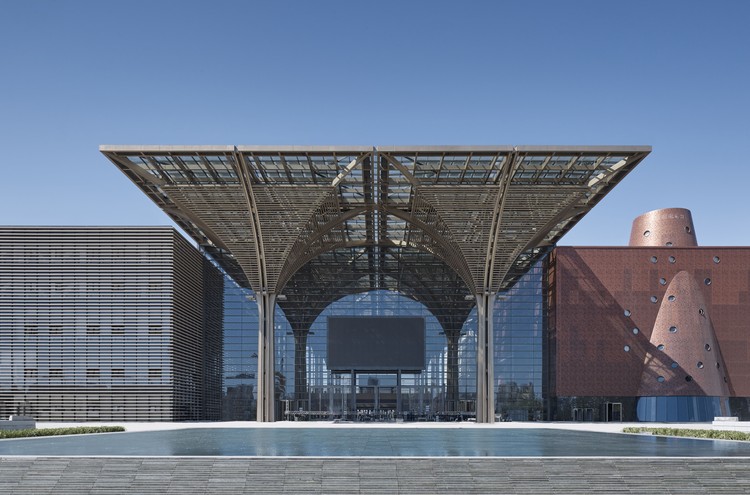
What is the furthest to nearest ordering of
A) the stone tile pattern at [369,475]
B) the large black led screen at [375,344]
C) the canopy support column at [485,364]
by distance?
the large black led screen at [375,344] < the canopy support column at [485,364] < the stone tile pattern at [369,475]

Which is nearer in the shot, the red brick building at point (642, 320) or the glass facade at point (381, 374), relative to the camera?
the red brick building at point (642, 320)

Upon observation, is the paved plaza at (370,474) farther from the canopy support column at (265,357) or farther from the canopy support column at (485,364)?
the canopy support column at (265,357)

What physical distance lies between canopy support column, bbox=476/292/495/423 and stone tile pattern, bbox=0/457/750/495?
31.2m

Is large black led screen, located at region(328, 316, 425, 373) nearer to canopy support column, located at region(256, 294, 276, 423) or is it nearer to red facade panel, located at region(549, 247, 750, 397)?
canopy support column, located at region(256, 294, 276, 423)

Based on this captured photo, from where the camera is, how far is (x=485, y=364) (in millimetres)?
50969

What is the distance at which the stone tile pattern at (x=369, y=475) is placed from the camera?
60.6 ft

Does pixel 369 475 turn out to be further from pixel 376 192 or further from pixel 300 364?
pixel 300 364

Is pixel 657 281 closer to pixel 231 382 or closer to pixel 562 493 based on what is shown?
pixel 231 382

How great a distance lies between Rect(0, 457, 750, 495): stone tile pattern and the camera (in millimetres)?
18484

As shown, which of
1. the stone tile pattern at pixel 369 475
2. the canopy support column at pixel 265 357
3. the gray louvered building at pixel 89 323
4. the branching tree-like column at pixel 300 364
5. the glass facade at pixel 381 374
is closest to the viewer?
the stone tile pattern at pixel 369 475

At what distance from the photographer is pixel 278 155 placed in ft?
131

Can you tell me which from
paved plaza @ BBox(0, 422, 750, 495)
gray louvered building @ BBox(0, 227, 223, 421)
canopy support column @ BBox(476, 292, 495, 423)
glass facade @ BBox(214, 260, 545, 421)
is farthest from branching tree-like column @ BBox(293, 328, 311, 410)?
paved plaza @ BBox(0, 422, 750, 495)

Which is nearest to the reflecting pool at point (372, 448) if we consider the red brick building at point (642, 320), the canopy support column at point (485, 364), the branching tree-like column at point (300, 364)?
the canopy support column at point (485, 364)

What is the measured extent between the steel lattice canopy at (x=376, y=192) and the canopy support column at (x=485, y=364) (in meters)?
0.91
